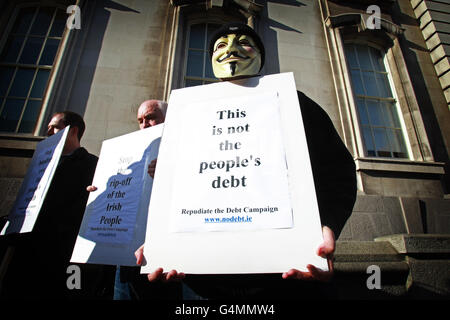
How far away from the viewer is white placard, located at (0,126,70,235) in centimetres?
137

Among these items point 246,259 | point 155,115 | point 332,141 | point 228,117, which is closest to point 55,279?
point 155,115

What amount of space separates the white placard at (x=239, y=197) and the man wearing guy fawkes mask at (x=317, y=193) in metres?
0.06

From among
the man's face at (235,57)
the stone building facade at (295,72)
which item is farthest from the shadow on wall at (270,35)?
the man's face at (235,57)

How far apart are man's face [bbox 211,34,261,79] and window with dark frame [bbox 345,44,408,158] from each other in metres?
4.23

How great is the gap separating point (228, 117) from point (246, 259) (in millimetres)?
662

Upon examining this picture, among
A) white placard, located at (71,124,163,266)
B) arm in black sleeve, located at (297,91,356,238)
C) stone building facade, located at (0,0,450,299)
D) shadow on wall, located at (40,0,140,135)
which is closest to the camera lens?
arm in black sleeve, located at (297,91,356,238)

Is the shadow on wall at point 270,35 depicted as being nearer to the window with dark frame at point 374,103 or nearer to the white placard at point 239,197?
the window with dark frame at point 374,103

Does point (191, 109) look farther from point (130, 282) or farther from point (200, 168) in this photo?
point (130, 282)

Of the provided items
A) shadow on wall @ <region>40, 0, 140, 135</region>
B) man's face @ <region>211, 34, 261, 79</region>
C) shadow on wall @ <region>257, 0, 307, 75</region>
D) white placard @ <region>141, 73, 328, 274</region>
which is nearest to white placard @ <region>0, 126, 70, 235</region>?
white placard @ <region>141, 73, 328, 274</region>

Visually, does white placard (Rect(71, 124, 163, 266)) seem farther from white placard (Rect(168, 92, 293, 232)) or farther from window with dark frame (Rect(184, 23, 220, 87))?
window with dark frame (Rect(184, 23, 220, 87))

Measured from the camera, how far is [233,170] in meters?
0.92

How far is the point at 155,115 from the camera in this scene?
1.86m

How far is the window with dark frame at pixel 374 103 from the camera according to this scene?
488 cm

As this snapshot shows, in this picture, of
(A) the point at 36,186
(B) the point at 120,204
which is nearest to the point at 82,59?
(A) the point at 36,186
